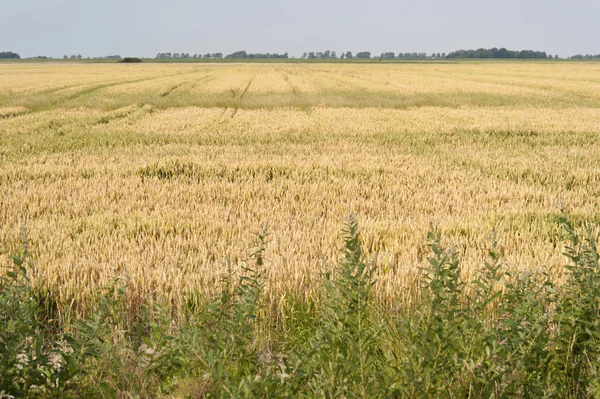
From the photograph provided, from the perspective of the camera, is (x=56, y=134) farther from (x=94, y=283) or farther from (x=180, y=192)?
(x=94, y=283)

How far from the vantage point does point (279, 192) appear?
316 inches

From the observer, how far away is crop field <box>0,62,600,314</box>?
4625 mm

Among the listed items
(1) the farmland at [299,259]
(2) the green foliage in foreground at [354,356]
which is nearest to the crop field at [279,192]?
(1) the farmland at [299,259]

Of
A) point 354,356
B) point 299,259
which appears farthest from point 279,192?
point 354,356

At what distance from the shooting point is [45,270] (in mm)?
4457

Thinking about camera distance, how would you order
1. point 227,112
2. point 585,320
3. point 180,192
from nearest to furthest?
point 585,320 → point 180,192 → point 227,112

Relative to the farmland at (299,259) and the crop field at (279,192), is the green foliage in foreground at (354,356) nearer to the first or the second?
the farmland at (299,259)

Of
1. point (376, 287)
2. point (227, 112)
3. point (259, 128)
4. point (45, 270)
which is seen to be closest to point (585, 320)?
point (376, 287)

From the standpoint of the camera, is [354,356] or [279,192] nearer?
[354,356]

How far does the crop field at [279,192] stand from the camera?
4625mm

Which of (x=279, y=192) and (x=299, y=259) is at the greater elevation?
(x=299, y=259)

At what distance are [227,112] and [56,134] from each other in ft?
26.2

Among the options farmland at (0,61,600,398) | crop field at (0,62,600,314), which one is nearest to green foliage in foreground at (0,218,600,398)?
farmland at (0,61,600,398)

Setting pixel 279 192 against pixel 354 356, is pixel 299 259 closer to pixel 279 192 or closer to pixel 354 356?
pixel 354 356
